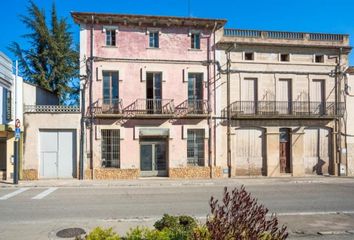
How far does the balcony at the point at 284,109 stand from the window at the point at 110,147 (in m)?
7.16

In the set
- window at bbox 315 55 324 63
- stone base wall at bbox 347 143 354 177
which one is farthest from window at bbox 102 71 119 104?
stone base wall at bbox 347 143 354 177

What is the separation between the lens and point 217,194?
632 inches

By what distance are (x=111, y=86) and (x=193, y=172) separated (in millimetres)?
7580

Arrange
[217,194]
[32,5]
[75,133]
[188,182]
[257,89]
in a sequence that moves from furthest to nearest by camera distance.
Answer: [32,5]
[257,89]
[75,133]
[188,182]
[217,194]

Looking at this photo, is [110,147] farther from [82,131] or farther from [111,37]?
[111,37]

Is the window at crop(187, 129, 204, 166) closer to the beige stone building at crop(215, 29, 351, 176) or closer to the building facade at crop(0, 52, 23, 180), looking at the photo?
the beige stone building at crop(215, 29, 351, 176)

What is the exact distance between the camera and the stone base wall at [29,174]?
21.2 meters

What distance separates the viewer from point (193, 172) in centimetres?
2275

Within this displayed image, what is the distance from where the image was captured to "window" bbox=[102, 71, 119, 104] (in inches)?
881

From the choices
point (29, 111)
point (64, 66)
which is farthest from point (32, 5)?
point (29, 111)

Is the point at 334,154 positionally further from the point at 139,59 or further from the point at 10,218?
the point at 10,218

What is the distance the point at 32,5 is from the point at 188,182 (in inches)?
901

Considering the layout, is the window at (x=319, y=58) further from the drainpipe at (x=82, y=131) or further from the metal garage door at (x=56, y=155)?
the metal garage door at (x=56, y=155)

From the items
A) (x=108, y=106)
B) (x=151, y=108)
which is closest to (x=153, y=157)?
(x=151, y=108)
